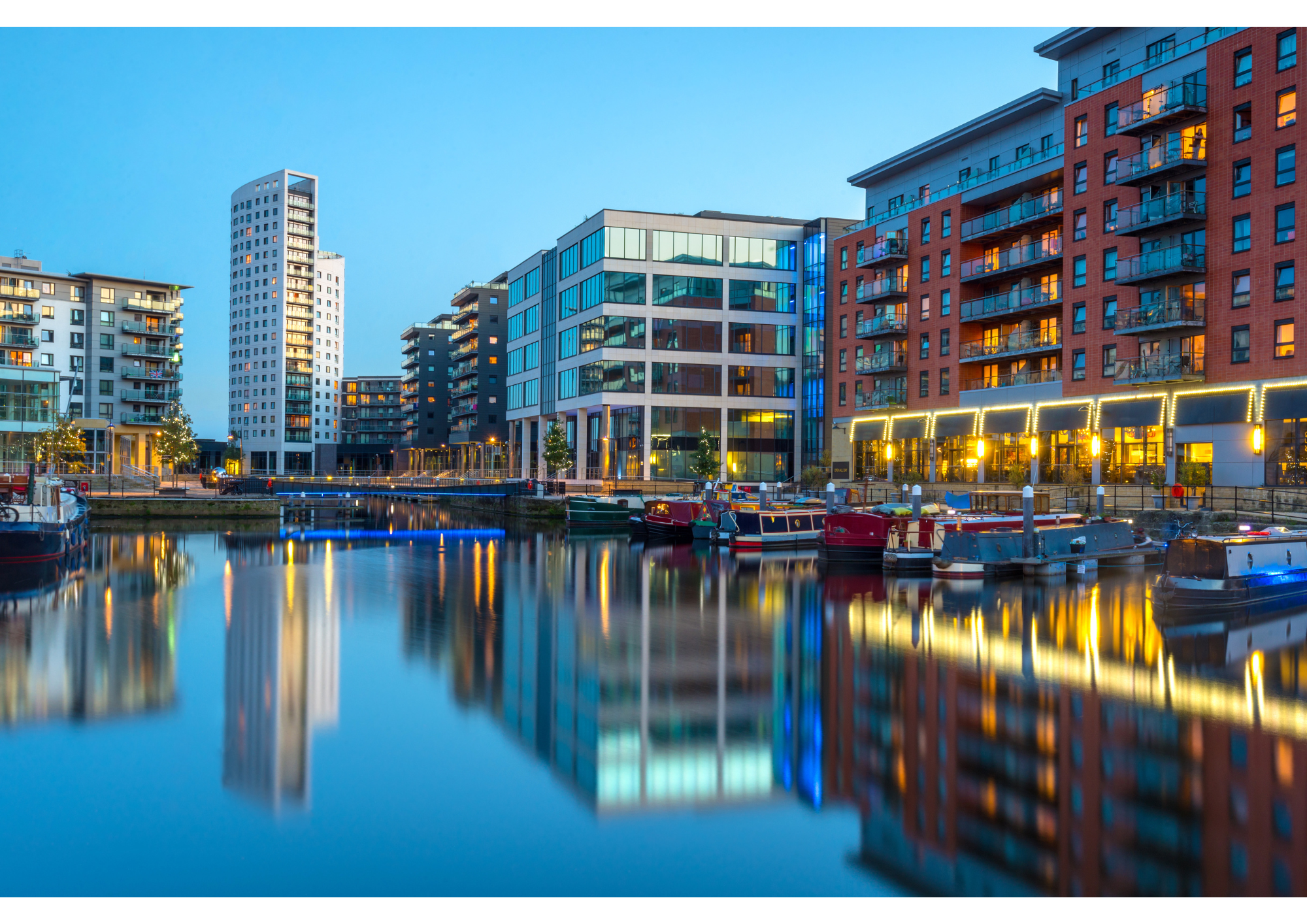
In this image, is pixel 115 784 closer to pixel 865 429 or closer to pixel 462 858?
pixel 462 858

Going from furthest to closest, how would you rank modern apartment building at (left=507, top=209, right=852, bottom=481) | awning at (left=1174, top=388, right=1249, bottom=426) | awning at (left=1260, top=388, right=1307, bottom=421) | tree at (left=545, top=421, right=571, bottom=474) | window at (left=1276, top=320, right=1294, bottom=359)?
tree at (left=545, top=421, right=571, bottom=474), modern apartment building at (left=507, top=209, right=852, bottom=481), awning at (left=1174, top=388, right=1249, bottom=426), window at (left=1276, top=320, right=1294, bottom=359), awning at (left=1260, top=388, right=1307, bottom=421)

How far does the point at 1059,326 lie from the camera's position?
5597cm

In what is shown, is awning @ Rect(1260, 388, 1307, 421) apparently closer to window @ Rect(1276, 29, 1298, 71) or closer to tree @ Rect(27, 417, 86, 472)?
window @ Rect(1276, 29, 1298, 71)

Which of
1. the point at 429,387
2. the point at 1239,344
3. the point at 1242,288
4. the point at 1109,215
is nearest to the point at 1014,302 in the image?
the point at 1109,215

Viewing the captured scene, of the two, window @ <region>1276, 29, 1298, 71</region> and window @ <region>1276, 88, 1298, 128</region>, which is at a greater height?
window @ <region>1276, 29, 1298, 71</region>

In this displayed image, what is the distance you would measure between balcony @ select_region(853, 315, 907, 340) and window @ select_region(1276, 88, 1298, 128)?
91.9 feet

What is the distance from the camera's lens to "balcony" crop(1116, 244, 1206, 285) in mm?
45500

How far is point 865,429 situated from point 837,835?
208 ft

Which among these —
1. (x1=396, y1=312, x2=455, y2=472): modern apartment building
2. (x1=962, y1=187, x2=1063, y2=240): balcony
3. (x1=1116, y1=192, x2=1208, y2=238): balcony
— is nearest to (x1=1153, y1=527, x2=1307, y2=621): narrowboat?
(x1=1116, y1=192, x2=1208, y2=238): balcony

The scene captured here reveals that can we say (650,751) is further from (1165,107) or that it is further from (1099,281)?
(1099,281)

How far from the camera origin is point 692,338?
7975cm

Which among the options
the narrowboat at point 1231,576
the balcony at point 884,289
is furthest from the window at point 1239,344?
the balcony at point 884,289

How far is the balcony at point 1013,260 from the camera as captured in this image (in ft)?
181
